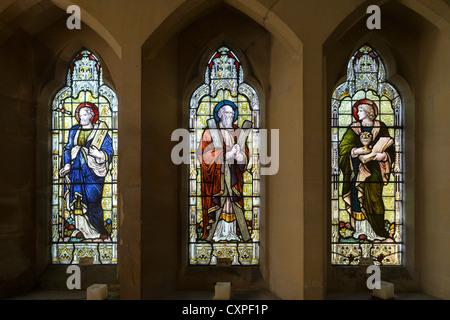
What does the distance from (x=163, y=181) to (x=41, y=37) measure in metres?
2.40

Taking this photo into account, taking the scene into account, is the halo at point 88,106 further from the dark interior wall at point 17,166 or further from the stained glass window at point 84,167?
the dark interior wall at point 17,166

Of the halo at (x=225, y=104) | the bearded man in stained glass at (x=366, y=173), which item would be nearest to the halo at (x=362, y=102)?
the bearded man in stained glass at (x=366, y=173)

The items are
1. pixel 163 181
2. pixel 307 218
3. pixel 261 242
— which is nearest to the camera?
pixel 307 218

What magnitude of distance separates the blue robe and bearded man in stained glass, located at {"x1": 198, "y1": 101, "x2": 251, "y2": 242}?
4.04 ft

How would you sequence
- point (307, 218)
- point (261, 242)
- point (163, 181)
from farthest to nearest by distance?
point (261, 242) < point (163, 181) < point (307, 218)

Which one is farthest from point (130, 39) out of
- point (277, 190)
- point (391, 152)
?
point (391, 152)

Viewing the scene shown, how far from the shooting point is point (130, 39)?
316 centimetres

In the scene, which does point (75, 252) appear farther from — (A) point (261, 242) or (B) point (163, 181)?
(A) point (261, 242)

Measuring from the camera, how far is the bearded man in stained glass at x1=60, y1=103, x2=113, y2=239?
391 cm

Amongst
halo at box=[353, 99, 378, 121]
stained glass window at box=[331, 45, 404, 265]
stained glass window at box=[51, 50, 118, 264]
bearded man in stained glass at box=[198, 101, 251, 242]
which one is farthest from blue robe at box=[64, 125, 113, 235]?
halo at box=[353, 99, 378, 121]

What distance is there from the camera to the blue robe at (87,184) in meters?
3.91

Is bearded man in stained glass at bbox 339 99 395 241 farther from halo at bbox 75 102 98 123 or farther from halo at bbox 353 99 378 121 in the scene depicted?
halo at bbox 75 102 98 123

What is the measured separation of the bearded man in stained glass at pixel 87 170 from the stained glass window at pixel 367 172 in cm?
286

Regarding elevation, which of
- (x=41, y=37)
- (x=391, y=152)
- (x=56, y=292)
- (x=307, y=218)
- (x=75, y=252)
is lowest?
(x=56, y=292)
